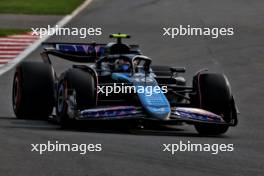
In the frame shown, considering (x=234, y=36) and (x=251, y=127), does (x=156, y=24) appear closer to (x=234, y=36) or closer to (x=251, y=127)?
(x=234, y=36)

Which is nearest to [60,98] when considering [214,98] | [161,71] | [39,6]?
[161,71]

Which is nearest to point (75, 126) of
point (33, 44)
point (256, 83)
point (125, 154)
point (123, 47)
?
point (123, 47)

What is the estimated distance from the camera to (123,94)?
13.3 meters

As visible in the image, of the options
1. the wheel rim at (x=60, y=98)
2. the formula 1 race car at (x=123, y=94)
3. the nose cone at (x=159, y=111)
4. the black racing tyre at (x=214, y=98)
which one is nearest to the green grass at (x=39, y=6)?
the formula 1 race car at (x=123, y=94)

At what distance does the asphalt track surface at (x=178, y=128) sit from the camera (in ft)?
29.4

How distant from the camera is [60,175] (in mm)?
8305

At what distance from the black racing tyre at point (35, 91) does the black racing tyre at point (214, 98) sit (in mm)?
2193

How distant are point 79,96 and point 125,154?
2.97m

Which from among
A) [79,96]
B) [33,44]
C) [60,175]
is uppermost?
[33,44]

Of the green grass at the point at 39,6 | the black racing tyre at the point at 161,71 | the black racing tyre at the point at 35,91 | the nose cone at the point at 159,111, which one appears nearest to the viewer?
the nose cone at the point at 159,111

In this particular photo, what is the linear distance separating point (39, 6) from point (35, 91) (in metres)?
19.1

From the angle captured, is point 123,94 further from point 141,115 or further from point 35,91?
point 35,91

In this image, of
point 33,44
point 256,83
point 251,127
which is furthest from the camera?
point 33,44

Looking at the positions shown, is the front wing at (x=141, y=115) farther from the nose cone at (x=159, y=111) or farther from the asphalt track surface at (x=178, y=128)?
the asphalt track surface at (x=178, y=128)
